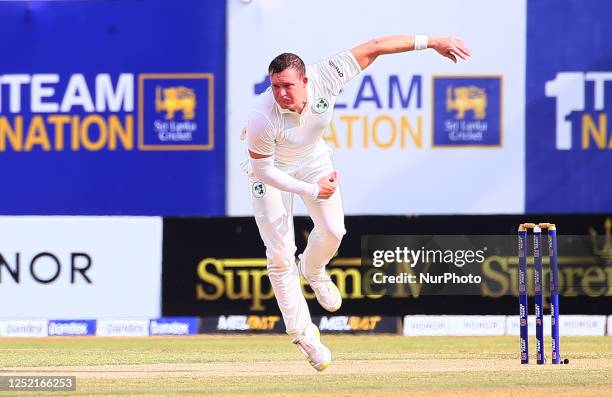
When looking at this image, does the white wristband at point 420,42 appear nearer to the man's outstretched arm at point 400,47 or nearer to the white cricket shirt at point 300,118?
the man's outstretched arm at point 400,47

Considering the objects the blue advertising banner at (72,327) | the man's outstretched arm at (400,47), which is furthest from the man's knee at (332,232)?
the blue advertising banner at (72,327)

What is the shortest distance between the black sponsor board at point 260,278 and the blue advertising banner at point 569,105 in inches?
27.2

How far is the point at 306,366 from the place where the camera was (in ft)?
35.9

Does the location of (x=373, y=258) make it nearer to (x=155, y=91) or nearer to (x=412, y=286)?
(x=412, y=286)

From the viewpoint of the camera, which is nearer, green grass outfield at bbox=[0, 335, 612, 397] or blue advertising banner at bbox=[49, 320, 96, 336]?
green grass outfield at bbox=[0, 335, 612, 397]

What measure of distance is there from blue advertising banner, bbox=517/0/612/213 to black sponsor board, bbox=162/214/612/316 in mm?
692

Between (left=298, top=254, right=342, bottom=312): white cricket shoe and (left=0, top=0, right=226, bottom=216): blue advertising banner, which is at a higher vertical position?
(left=0, top=0, right=226, bottom=216): blue advertising banner

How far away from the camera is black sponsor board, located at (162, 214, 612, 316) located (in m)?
15.3

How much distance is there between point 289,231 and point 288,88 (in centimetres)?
113

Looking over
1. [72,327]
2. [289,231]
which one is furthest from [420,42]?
[72,327]

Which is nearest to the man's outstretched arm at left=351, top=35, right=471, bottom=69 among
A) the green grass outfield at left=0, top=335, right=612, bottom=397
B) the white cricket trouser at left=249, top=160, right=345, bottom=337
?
the white cricket trouser at left=249, top=160, right=345, bottom=337

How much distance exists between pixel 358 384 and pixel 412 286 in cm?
586

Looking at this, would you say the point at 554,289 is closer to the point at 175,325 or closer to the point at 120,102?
the point at 175,325

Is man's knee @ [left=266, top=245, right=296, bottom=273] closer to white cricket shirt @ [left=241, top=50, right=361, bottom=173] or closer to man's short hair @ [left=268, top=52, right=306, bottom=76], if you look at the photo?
white cricket shirt @ [left=241, top=50, right=361, bottom=173]
